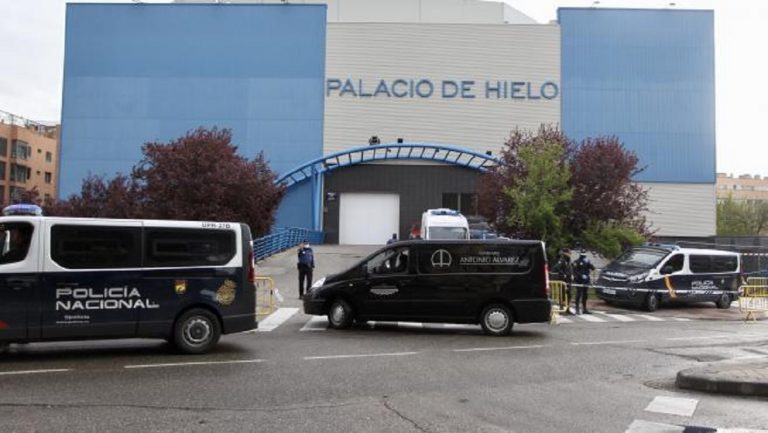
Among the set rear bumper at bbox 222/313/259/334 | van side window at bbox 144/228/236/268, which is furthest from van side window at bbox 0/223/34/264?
rear bumper at bbox 222/313/259/334

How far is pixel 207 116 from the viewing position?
48031mm

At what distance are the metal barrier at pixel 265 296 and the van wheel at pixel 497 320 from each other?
5.61 m

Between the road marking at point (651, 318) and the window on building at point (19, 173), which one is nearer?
the road marking at point (651, 318)

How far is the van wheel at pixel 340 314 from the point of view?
1395 cm

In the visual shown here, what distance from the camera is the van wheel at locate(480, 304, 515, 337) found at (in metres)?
13.7

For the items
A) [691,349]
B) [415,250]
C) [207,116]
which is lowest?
[691,349]

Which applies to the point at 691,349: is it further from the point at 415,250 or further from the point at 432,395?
the point at 432,395

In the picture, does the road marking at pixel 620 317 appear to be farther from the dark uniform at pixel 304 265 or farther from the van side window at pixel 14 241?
the van side window at pixel 14 241

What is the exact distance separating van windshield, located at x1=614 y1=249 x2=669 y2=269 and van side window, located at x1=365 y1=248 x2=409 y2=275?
11.2 m

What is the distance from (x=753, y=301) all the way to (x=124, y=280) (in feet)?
66.5

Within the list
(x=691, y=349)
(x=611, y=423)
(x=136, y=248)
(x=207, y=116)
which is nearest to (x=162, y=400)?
(x=136, y=248)

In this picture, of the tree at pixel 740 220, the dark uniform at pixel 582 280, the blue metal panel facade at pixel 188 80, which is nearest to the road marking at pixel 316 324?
the dark uniform at pixel 582 280

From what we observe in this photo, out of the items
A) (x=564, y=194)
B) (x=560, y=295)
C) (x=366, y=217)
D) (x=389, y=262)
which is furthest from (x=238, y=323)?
(x=366, y=217)

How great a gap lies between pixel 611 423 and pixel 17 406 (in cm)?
589
